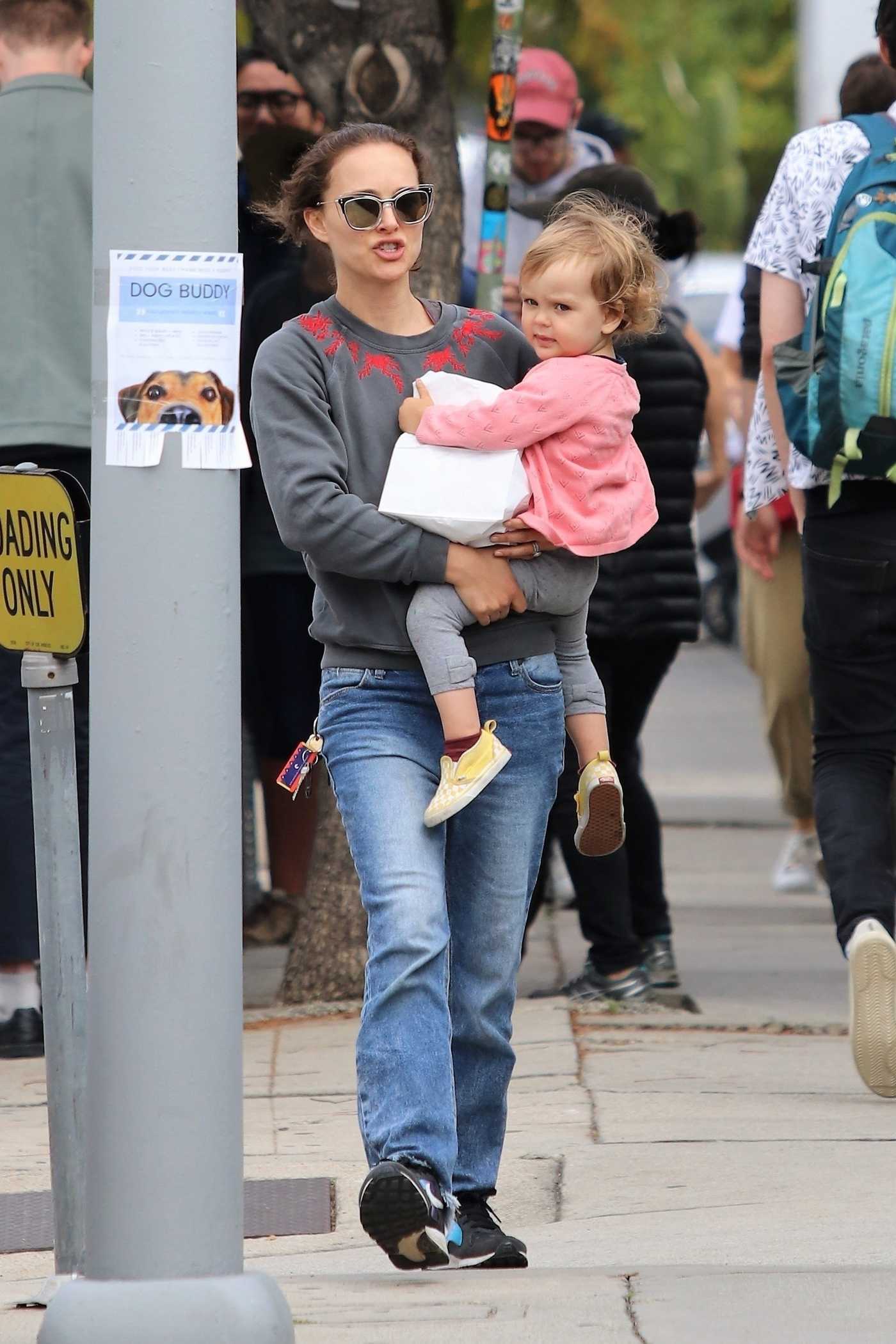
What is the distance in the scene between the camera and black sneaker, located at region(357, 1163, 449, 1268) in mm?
3572

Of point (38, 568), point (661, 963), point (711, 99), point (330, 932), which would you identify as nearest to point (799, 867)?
point (661, 963)

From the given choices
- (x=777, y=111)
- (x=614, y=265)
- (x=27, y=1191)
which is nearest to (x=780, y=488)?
(x=614, y=265)

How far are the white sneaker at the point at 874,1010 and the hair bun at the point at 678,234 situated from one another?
2.27 metres

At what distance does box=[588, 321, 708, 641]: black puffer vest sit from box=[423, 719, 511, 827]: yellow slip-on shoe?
2374mm

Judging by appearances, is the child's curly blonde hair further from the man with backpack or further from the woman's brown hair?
the man with backpack

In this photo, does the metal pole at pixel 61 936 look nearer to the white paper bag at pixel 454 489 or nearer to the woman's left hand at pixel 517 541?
the white paper bag at pixel 454 489

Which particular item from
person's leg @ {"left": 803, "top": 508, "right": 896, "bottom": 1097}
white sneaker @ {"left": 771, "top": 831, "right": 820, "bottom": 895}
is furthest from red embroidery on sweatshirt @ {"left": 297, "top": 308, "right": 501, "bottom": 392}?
white sneaker @ {"left": 771, "top": 831, "right": 820, "bottom": 895}

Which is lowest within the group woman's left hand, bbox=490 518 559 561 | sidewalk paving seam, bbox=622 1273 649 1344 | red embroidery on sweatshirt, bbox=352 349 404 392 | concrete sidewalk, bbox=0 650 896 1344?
concrete sidewalk, bbox=0 650 896 1344

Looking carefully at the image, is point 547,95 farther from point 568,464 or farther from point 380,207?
point 568,464

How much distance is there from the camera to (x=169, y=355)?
331 cm

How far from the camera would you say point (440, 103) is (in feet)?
20.8

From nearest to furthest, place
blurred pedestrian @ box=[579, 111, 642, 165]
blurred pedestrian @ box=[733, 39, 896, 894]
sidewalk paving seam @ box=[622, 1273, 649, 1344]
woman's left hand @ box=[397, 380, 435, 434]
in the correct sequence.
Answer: sidewalk paving seam @ box=[622, 1273, 649, 1344], woman's left hand @ box=[397, 380, 435, 434], blurred pedestrian @ box=[733, 39, 896, 894], blurred pedestrian @ box=[579, 111, 642, 165]

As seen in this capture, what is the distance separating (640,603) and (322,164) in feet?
8.04

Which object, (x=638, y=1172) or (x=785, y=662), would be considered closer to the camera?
(x=638, y=1172)
